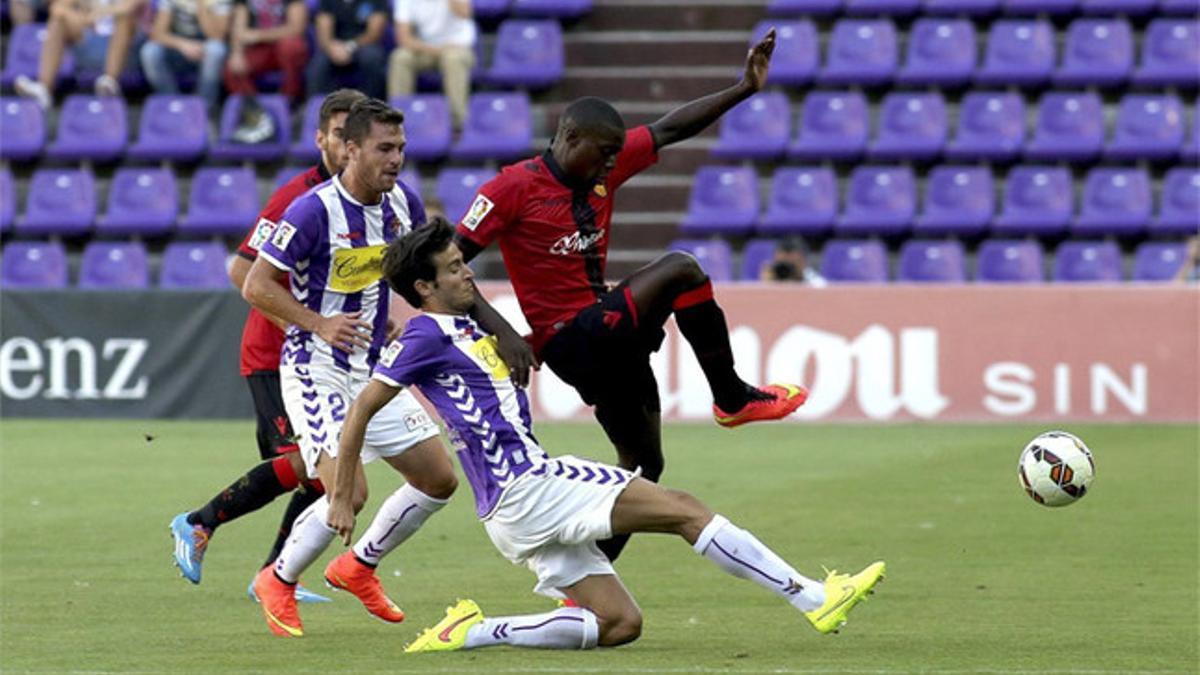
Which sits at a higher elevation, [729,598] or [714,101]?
[714,101]

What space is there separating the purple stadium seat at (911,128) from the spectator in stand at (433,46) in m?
3.94

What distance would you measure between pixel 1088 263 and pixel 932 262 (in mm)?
1361

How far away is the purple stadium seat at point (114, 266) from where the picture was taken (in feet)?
65.6

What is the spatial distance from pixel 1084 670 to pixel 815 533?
13.2 feet

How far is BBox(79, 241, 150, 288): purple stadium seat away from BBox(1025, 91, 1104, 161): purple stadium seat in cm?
825

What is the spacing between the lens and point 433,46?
20750 mm

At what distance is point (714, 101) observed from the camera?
8781 mm

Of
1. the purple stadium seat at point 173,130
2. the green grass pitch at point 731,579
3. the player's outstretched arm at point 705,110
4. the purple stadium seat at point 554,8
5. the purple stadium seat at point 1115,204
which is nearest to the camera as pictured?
the green grass pitch at point 731,579

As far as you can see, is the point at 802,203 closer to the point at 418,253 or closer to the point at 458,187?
the point at 458,187

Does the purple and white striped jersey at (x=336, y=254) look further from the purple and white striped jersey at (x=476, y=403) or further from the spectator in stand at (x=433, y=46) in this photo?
the spectator in stand at (x=433, y=46)

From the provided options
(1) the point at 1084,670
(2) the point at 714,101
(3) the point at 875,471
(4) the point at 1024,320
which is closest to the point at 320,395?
(2) the point at 714,101

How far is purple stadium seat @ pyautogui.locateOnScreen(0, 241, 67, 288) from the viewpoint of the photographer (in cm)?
2014

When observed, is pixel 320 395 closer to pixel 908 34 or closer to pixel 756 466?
pixel 756 466

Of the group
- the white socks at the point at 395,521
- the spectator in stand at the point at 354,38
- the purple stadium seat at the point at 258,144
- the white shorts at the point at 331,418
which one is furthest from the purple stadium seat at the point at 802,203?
the white socks at the point at 395,521
